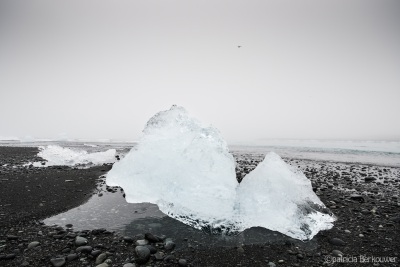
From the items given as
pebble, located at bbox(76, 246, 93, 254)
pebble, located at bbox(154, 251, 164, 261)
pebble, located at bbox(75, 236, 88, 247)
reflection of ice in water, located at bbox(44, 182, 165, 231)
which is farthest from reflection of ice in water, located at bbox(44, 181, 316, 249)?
pebble, located at bbox(76, 246, 93, 254)

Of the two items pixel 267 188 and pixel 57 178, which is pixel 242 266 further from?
pixel 57 178

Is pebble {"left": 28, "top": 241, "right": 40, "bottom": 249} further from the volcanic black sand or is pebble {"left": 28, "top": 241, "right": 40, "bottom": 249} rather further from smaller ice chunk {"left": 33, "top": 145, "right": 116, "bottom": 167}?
smaller ice chunk {"left": 33, "top": 145, "right": 116, "bottom": 167}

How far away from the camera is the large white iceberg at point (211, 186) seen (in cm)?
526

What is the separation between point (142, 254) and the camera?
388 centimetres

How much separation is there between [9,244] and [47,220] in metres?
1.28

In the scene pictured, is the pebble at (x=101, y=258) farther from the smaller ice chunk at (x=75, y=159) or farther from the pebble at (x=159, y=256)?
the smaller ice chunk at (x=75, y=159)

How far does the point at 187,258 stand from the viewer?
399 cm

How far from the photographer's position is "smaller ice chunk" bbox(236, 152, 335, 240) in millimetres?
5117

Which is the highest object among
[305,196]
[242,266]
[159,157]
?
[159,157]

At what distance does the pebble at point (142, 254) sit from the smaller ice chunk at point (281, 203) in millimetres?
2158

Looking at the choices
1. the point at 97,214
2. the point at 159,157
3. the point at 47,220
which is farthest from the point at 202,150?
the point at 47,220

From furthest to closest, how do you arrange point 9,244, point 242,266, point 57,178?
point 57,178, point 9,244, point 242,266

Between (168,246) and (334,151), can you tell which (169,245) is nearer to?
(168,246)
